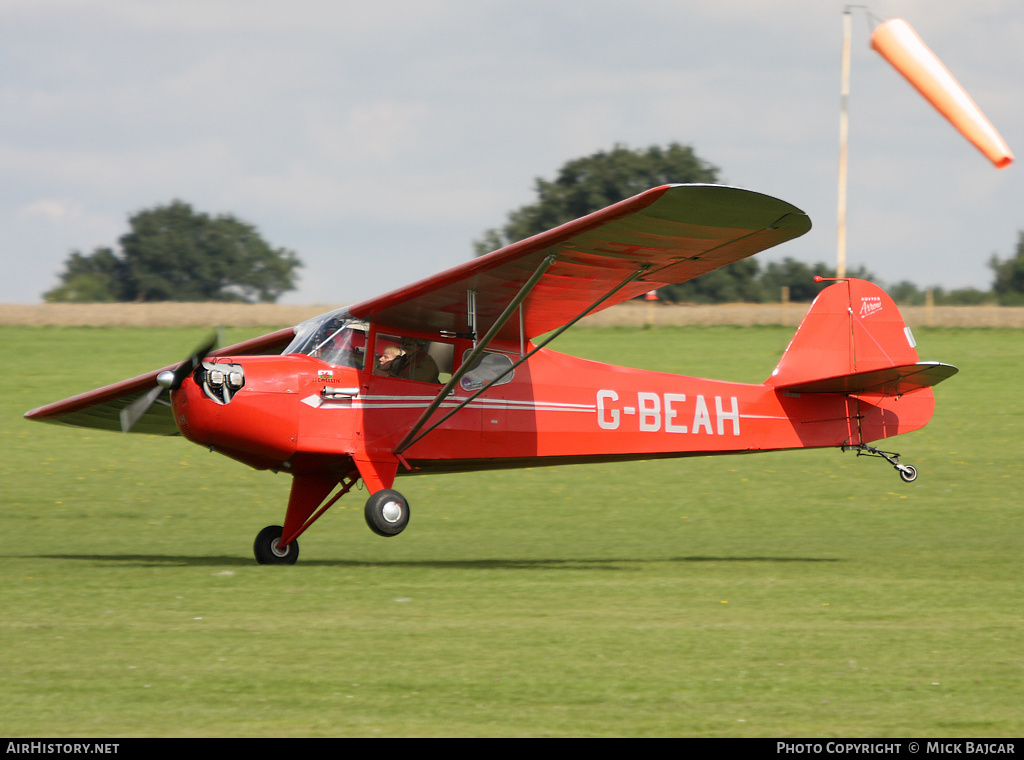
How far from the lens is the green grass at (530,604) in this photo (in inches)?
241

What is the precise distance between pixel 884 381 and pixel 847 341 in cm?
77

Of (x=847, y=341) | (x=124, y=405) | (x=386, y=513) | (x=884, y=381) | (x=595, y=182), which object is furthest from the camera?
(x=595, y=182)

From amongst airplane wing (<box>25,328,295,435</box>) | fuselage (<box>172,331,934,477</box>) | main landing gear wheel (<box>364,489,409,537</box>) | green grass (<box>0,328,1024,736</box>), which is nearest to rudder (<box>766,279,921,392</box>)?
fuselage (<box>172,331,934,477</box>)

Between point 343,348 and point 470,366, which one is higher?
point 343,348

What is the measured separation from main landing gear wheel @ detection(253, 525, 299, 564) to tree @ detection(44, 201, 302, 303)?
241 ft

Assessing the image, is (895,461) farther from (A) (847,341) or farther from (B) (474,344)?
(B) (474,344)

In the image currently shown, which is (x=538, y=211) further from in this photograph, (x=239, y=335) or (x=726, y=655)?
(x=726, y=655)

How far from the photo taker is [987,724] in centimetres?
584

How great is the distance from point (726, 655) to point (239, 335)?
3179cm

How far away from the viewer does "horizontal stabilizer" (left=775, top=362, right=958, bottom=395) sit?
12219 millimetres

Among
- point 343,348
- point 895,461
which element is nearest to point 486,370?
point 343,348

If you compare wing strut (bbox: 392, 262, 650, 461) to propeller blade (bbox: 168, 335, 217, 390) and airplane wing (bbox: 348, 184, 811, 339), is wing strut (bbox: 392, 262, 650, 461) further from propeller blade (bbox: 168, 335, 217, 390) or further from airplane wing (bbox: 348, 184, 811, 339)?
propeller blade (bbox: 168, 335, 217, 390)


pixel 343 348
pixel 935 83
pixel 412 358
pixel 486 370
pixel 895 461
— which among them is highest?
pixel 935 83

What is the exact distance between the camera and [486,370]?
11.6 m
